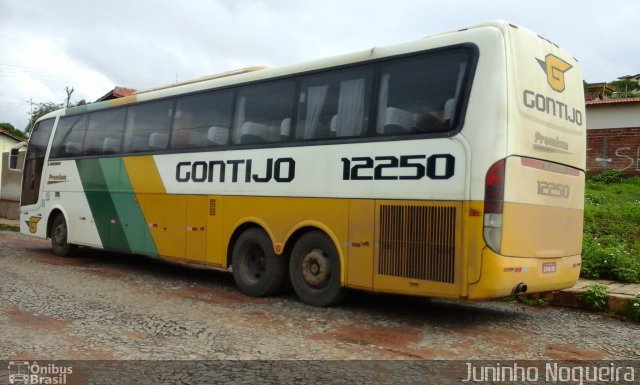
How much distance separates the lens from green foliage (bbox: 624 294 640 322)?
737 cm

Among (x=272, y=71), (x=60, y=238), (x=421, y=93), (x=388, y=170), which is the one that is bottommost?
(x=60, y=238)

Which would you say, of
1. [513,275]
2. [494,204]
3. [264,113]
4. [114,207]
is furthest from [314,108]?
[114,207]

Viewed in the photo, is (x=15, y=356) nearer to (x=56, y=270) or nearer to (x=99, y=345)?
(x=99, y=345)

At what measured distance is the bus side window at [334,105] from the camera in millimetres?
7328

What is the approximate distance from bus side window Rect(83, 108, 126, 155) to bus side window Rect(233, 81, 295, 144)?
336 cm

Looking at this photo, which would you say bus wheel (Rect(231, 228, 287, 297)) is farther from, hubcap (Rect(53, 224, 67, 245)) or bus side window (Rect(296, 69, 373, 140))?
hubcap (Rect(53, 224, 67, 245))

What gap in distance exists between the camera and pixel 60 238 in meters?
12.9

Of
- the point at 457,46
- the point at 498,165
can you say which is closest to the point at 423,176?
the point at 498,165

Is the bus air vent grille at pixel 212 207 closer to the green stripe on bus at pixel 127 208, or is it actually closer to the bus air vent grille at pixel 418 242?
the green stripe on bus at pixel 127 208

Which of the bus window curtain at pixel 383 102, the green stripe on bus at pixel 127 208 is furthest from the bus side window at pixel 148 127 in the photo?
the bus window curtain at pixel 383 102

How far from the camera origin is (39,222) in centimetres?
1341

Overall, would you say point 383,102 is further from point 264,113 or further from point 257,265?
point 257,265

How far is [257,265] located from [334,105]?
258 cm

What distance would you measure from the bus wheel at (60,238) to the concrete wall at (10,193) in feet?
39.1
